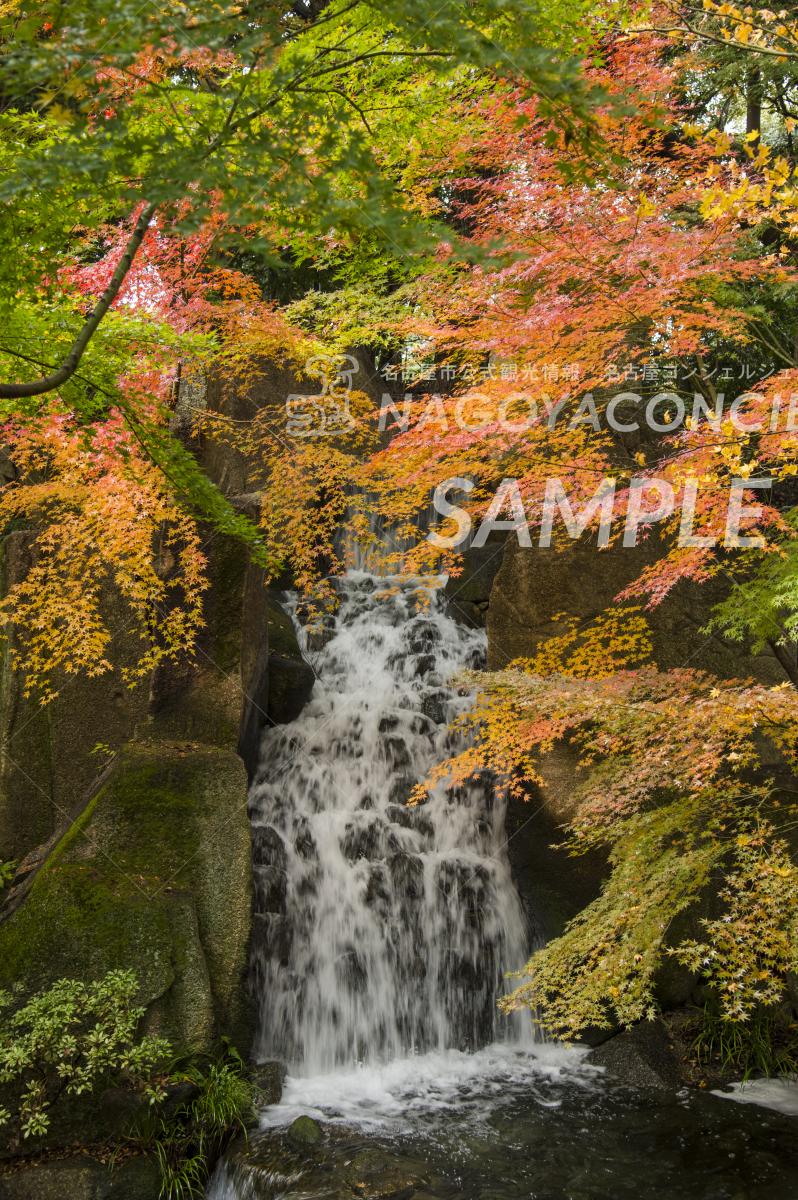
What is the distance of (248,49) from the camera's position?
2549 mm

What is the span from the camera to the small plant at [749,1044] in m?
7.35

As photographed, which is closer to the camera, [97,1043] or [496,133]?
[97,1043]

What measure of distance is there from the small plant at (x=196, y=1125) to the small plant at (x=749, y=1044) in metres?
4.13

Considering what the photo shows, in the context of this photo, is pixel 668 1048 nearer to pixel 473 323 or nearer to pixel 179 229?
pixel 473 323

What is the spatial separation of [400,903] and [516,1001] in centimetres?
275

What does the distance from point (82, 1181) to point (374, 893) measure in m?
3.71

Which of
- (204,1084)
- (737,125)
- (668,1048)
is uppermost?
(737,125)

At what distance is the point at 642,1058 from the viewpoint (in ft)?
24.6

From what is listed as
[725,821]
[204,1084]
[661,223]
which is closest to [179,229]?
[661,223]

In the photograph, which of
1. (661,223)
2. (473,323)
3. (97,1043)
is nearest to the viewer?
(97,1043)

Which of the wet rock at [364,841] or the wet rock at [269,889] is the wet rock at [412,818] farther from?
the wet rock at [269,889]

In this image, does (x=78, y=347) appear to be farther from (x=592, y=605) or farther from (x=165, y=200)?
(x=592, y=605)

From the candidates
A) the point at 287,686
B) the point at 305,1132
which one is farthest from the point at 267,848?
the point at 305,1132

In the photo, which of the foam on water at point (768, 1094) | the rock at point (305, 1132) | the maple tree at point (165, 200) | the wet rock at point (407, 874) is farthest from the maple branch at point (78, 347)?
the foam on water at point (768, 1094)
